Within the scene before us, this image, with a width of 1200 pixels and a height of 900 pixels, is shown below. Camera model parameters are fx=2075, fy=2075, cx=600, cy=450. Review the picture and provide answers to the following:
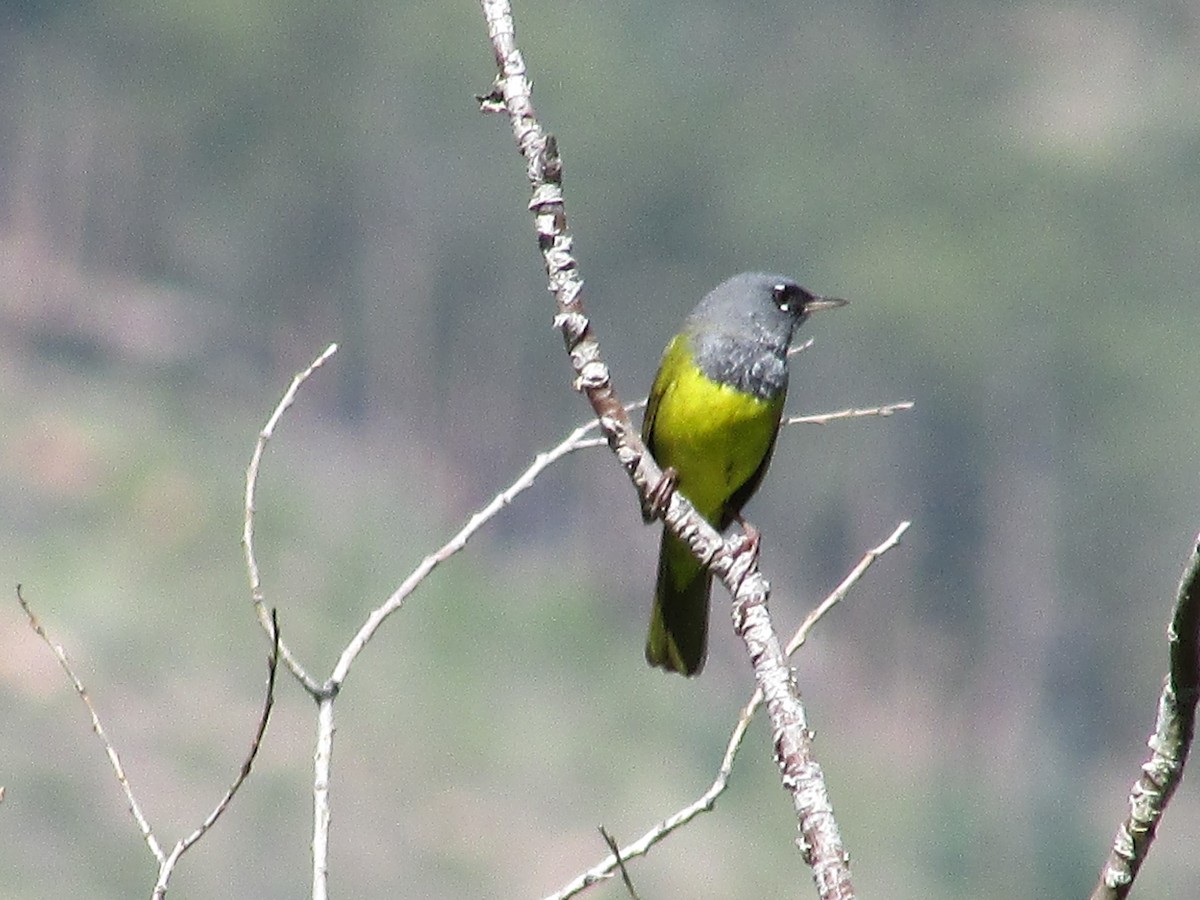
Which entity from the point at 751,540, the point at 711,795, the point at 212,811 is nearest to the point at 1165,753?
the point at 711,795

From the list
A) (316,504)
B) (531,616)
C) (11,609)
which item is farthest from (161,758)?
(531,616)

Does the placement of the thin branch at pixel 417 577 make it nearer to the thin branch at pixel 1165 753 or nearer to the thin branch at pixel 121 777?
the thin branch at pixel 121 777

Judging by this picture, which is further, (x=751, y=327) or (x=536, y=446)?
(x=536, y=446)

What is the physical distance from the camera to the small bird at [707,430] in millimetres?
3520

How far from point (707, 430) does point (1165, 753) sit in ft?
6.37

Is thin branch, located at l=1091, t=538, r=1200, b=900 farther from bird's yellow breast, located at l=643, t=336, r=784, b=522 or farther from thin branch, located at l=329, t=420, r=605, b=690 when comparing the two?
bird's yellow breast, located at l=643, t=336, r=784, b=522

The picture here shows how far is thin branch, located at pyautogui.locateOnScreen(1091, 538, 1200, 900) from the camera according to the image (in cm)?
160

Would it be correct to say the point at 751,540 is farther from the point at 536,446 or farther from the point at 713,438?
the point at 536,446

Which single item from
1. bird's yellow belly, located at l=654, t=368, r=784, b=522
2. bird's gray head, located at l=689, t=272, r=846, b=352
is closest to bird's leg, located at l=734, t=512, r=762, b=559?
bird's yellow belly, located at l=654, t=368, r=784, b=522

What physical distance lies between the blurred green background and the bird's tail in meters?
11.5

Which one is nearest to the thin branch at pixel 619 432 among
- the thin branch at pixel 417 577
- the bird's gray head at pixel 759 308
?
the thin branch at pixel 417 577

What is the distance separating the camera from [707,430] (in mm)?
3568

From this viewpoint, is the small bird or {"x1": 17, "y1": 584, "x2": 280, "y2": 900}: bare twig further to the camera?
the small bird

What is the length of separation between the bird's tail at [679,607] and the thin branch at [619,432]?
3.70 feet
